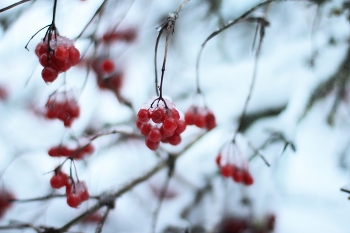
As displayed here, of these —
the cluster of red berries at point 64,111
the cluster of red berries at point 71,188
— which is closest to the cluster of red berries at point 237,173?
the cluster of red berries at point 71,188

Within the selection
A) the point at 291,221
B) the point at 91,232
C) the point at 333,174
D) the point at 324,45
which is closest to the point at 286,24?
the point at 324,45

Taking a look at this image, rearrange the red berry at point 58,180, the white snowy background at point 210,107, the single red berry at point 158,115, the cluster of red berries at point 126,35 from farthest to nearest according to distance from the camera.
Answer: the cluster of red berries at point 126,35
the white snowy background at point 210,107
the red berry at point 58,180
the single red berry at point 158,115

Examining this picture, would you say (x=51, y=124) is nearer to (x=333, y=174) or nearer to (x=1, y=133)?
(x=1, y=133)

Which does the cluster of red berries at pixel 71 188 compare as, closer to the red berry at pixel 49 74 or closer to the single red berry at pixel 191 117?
the red berry at pixel 49 74

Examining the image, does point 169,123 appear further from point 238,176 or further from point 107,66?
point 107,66

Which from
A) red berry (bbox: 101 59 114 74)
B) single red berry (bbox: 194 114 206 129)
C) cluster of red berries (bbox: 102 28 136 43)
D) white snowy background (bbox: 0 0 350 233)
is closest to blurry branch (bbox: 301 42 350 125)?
white snowy background (bbox: 0 0 350 233)

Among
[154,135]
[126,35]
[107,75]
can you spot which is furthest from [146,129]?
[126,35]
